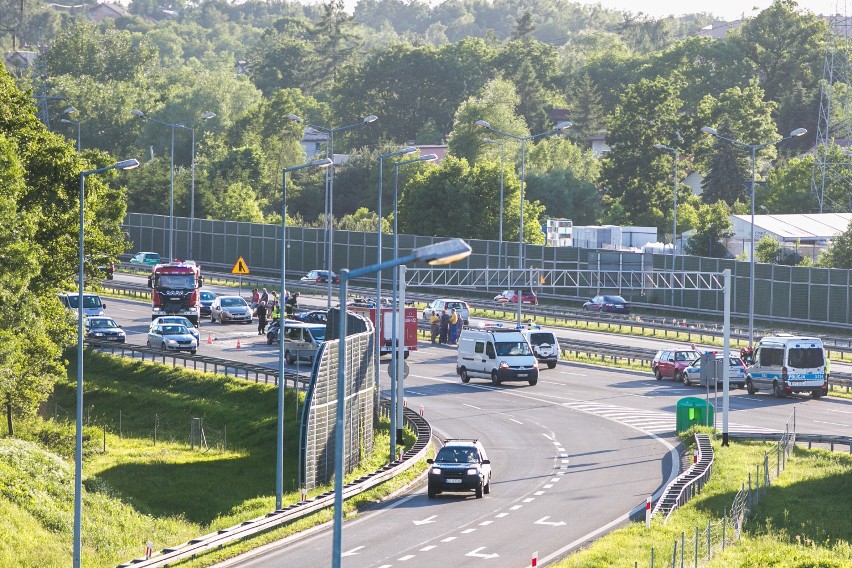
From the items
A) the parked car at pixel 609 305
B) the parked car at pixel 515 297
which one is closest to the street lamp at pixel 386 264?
the parked car at pixel 609 305

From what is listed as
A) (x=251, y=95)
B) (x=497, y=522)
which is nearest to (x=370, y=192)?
(x=251, y=95)

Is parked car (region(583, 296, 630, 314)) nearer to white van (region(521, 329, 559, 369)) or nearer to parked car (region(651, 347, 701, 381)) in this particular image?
white van (region(521, 329, 559, 369))

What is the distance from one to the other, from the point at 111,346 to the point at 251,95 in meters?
127

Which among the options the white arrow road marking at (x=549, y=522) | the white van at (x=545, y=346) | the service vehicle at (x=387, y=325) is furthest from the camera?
the white van at (x=545, y=346)

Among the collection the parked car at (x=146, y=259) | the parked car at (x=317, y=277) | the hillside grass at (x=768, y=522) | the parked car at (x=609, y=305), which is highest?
the parked car at (x=146, y=259)

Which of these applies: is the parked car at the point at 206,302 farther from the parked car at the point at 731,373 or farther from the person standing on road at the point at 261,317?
the parked car at the point at 731,373

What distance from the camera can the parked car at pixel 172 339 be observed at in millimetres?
70750

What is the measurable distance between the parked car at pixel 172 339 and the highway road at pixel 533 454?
1.32 metres

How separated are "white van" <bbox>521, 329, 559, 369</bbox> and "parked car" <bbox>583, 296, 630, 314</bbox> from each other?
2115 centimetres

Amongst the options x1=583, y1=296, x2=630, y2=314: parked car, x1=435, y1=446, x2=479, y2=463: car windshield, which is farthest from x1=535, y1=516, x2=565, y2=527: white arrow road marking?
x1=583, y1=296, x2=630, y2=314: parked car

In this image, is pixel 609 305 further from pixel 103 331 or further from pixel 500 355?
pixel 103 331

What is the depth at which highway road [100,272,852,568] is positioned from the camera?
33531 mm

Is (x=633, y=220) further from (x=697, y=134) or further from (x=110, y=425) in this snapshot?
(x=110, y=425)

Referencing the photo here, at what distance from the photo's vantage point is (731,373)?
60875mm
